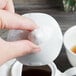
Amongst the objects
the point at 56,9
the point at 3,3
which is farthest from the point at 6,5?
the point at 56,9

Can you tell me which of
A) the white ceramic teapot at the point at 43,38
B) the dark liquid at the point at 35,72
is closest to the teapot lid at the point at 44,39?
the white ceramic teapot at the point at 43,38

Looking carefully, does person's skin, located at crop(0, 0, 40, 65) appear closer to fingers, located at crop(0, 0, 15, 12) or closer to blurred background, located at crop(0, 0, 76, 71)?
fingers, located at crop(0, 0, 15, 12)

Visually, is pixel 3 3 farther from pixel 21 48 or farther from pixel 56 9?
pixel 56 9

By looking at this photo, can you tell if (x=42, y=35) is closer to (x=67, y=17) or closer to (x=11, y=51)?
(x=11, y=51)

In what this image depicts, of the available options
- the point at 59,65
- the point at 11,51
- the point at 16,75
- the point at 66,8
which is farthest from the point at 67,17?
the point at 11,51

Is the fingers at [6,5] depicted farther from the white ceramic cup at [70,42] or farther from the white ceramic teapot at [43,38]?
the white ceramic cup at [70,42]
